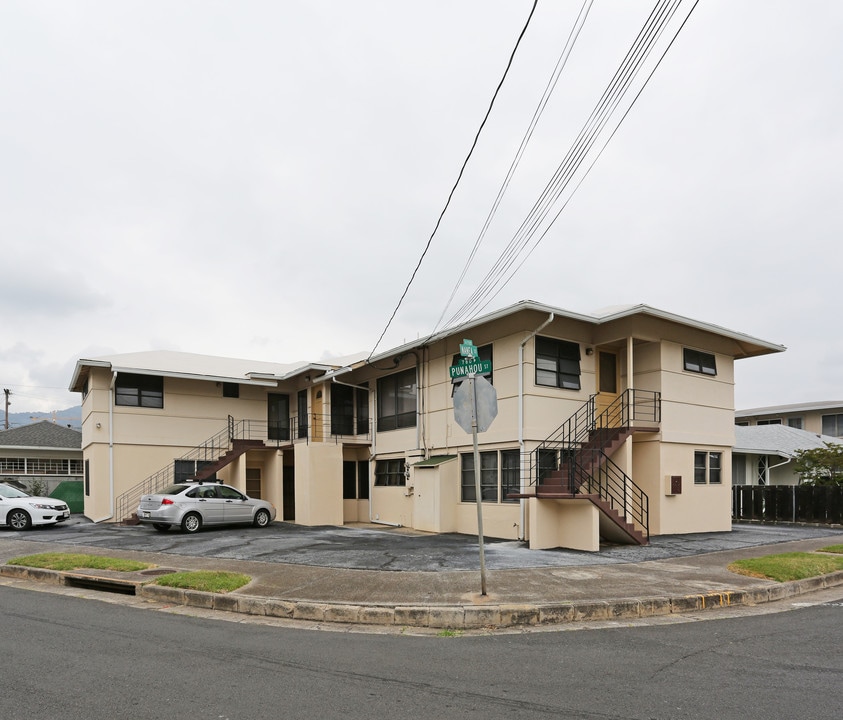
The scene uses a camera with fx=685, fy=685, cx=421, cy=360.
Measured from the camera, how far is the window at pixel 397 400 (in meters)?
21.6

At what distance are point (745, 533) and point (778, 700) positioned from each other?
49.2ft

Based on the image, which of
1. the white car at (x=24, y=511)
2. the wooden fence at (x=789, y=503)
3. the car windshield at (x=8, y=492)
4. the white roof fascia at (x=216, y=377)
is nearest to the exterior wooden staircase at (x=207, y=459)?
the white roof fascia at (x=216, y=377)

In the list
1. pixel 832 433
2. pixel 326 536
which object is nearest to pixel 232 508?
pixel 326 536

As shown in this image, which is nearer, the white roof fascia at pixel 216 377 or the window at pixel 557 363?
the window at pixel 557 363

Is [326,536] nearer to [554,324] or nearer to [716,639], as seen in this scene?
[554,324]

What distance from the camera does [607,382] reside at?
63.0 feet

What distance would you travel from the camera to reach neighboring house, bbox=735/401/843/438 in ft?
141

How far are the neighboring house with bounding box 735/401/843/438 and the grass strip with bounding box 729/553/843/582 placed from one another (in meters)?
34.1

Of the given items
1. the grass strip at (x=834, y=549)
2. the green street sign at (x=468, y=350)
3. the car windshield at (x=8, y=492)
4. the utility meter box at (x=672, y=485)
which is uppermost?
the green street sign at (x=468, y=350)

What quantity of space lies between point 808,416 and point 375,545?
128 ft

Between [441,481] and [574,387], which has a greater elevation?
[574,387]

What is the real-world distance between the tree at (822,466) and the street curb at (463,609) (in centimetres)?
1899

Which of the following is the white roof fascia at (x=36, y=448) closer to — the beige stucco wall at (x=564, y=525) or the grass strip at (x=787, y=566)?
the beige stucco wall at (x=564, y=525)

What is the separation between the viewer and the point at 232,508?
2052 centimetres
